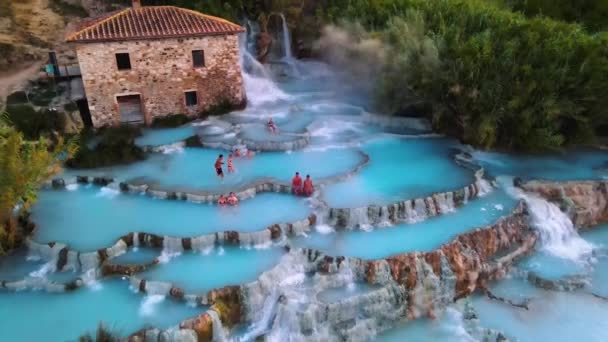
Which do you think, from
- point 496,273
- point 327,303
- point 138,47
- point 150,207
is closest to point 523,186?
point 496,273

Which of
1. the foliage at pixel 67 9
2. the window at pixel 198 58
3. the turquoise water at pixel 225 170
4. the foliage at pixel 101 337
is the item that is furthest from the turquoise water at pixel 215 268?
the foliage at pixel 67 9

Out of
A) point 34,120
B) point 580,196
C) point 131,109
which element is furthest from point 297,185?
Answer: point 34,120

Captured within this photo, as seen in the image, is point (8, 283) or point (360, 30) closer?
point (8, 283)

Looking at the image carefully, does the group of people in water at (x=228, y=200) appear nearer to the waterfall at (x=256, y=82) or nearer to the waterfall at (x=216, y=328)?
the waterfall at (x=216, y=328)

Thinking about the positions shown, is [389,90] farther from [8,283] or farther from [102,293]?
[8,283]

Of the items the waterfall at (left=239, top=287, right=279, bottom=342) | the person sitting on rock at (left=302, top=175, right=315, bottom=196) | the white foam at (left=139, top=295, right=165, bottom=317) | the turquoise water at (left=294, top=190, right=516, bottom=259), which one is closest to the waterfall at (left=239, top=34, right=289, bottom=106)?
the person sitting on rock at (left=302, top=175, right=315, bottom=196)

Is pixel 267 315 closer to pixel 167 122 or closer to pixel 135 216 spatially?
pixel 135 216
